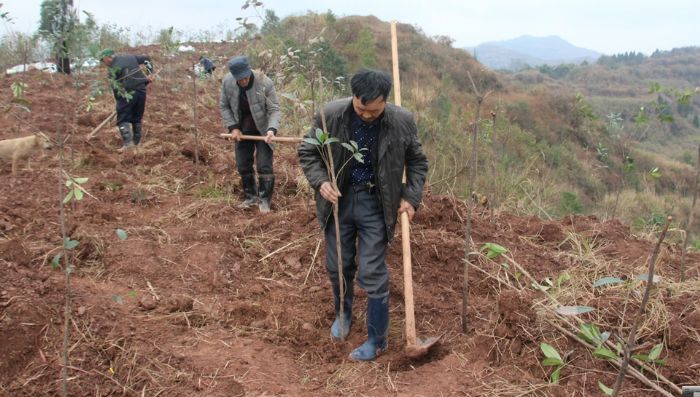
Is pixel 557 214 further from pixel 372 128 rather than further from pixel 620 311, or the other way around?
pixel 372 128

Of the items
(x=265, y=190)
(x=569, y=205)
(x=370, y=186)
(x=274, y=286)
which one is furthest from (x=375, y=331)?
(x=569, y=205)

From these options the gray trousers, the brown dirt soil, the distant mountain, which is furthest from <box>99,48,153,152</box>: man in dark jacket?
the distant mountain

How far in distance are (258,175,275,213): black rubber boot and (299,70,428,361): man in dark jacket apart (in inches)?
79.4

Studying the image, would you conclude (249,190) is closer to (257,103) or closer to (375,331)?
(257,103)

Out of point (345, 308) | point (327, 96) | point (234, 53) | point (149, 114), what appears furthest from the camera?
point (234, 53)

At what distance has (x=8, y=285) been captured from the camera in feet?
9.95

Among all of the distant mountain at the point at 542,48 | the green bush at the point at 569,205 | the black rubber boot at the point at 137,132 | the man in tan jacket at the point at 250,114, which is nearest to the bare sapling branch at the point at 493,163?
the man in tan jacket at the point at 250,114

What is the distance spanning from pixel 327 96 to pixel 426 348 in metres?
6.79

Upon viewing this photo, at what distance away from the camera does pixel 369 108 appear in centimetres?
262


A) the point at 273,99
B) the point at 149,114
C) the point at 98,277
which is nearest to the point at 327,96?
the point at 149,114

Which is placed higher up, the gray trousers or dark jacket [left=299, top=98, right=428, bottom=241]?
dark jacket [left=299, top=98, right=428, bottom=241]

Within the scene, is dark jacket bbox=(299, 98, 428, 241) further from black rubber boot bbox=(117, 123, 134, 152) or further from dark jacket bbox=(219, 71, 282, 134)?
black rubber boot bbox=(117, 123, 134, 152)

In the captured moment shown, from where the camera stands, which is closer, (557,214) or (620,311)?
(620,311)

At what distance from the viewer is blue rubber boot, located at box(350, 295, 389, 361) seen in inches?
113
